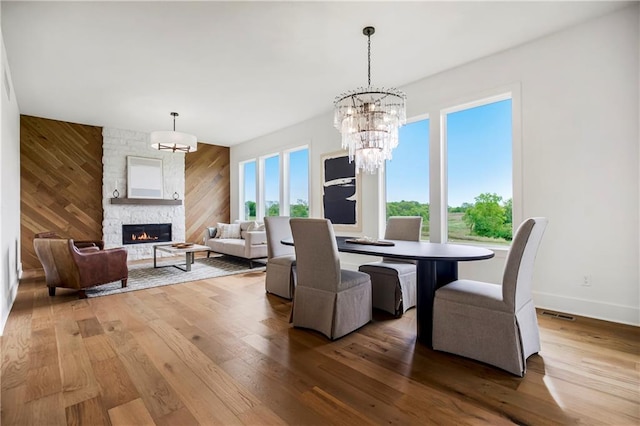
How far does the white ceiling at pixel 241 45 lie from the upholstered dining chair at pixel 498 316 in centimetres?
214

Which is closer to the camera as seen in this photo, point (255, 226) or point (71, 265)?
point (71, 265)

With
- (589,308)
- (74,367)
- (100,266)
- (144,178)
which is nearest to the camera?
(74,367)

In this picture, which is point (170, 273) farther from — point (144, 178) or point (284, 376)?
point (284, 376)

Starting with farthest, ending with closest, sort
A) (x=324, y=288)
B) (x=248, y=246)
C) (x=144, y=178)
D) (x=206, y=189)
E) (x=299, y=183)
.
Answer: (x=206, y=189) < (x=144, y=178) < (x=299, y=183) < (x=248, y=246) < (x=324, y=288)

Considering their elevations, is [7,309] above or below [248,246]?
below

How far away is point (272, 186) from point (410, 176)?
376 centimetres

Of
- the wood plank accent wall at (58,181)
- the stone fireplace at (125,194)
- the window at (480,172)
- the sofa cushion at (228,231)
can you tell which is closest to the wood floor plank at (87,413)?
the window at (480,172)

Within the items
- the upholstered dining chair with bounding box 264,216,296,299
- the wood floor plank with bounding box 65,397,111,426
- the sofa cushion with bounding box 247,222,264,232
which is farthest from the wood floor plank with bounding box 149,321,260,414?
the sofa cushion with bounding box 247,222,264,232

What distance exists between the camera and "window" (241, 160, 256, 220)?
7.93 meters

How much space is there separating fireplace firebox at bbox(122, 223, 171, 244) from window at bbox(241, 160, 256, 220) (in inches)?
73.8

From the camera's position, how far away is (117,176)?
653 cm

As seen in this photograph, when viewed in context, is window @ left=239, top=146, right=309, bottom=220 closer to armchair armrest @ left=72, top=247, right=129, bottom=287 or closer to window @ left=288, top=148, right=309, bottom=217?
window @ left=288, top=148, right=309, bottom=217

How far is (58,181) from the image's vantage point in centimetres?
585

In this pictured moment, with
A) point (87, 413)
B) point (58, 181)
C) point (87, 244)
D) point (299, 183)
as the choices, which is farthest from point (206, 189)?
point (87, 413)
